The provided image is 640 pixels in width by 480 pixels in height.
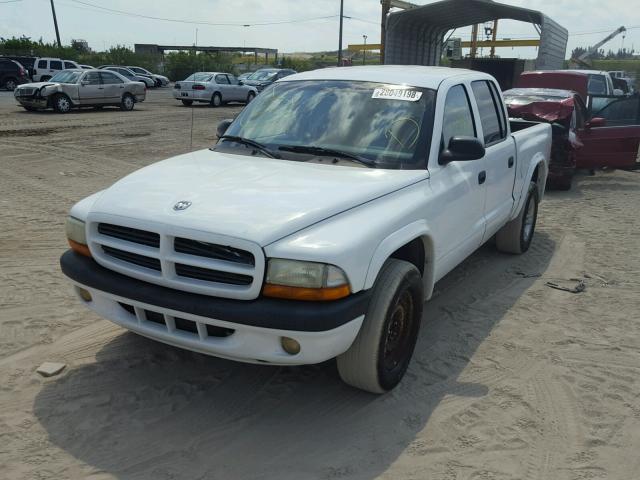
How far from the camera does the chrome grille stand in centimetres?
281

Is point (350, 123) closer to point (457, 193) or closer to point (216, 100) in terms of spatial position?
point (457, 193)

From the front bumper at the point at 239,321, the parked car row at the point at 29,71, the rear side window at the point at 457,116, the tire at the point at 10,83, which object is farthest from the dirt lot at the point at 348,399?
the tire at the point at 10,83

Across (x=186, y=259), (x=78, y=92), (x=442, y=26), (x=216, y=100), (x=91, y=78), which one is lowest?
(x=216, y=100)

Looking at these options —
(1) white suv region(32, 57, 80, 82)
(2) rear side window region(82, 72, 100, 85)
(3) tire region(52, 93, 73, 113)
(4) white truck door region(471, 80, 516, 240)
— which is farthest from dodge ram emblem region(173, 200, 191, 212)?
(1) white suv region(32, 57, 80, 82)

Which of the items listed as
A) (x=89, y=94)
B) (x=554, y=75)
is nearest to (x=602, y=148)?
(x=554, y=75)

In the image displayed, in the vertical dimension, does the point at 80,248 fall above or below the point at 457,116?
below

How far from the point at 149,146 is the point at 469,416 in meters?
11.0

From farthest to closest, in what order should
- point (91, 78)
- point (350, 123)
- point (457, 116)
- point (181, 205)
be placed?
point (91, 78) → point (457, 116) → point (350, 123) → point (181, 205)

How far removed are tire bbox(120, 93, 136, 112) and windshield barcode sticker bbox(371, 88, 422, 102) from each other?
18.9 meters

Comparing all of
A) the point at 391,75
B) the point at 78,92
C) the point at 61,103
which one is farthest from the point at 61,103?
the point at 391,75

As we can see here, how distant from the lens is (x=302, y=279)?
277 centimetres

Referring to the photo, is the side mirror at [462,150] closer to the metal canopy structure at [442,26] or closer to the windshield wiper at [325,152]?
the windshield wiper at [325,152]

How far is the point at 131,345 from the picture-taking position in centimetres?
398

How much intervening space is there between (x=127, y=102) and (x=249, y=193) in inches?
781
